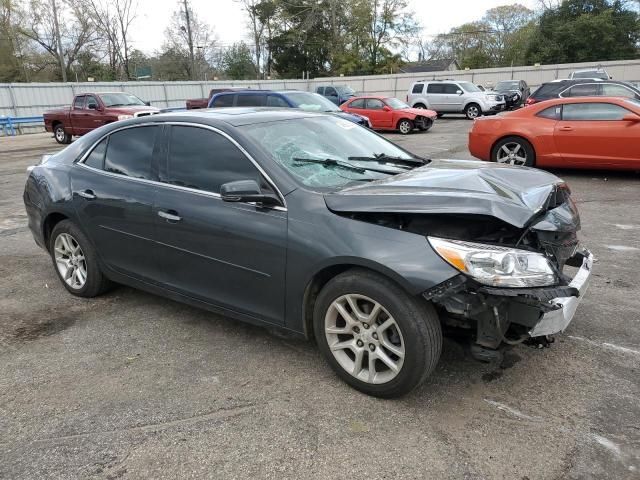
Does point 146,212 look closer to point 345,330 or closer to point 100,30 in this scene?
point 345,330

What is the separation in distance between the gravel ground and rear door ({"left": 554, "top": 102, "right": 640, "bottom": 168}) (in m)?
5.14

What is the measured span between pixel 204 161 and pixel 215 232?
1.80 ft

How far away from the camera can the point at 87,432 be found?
279cm

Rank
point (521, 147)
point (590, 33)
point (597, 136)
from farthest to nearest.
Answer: point (590, 33)
point (521, 147)
point (597, 136)

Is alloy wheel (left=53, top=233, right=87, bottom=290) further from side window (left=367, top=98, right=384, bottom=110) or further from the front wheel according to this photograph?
side window (left=367, top=98, right=384, bottom=110)

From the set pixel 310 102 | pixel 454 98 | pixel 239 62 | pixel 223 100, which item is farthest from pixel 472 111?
pixel 239 62

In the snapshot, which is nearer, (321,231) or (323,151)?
(321,231)

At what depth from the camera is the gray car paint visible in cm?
275

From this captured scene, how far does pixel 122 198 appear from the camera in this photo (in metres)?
3.98

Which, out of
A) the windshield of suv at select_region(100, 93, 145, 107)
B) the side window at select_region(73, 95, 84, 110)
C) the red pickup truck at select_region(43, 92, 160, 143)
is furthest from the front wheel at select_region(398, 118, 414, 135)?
the side window at select_region(73, 95, 84, 110)

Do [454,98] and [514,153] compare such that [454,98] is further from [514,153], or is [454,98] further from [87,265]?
[87,265]

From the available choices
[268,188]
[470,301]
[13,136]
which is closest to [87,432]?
[268,188]

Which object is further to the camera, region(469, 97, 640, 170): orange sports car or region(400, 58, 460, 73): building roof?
region(400, 58, 460, 73): building roof

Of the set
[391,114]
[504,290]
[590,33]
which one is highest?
[590,33]
